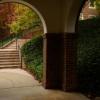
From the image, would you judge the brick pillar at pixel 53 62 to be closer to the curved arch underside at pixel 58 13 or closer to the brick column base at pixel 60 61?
the brick column base at pixel 60 61

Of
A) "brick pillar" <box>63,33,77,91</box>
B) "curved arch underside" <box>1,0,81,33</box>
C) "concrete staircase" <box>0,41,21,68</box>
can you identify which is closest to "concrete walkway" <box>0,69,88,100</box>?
"brick pillar" <box>63,33,77,91</box>

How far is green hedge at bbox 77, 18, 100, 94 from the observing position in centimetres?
1059

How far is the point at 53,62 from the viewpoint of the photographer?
10602mm

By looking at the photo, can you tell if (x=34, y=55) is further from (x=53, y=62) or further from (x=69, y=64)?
(x=69, y=64)

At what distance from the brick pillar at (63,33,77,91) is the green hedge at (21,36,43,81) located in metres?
2.34

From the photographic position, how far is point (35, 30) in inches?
844

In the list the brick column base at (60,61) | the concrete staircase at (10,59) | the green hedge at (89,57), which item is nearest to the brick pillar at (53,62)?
the brick column base at (60,61)

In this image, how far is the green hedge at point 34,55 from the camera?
13281 millimetres

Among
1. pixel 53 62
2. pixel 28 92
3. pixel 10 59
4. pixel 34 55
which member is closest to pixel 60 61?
pixel 53 62

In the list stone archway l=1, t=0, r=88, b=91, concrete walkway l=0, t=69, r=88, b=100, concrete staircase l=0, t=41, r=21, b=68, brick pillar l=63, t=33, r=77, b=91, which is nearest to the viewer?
concrete walkway l=0, t=69, r=88, b=100

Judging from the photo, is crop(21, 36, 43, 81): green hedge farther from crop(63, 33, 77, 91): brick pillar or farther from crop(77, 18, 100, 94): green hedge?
crop(63, 33, 77, 91): brick pillar

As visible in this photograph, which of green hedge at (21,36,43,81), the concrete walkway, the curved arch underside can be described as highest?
the curved arch underside

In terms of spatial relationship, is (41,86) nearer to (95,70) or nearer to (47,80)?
(47,80)

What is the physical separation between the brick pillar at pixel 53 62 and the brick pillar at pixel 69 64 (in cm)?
36
